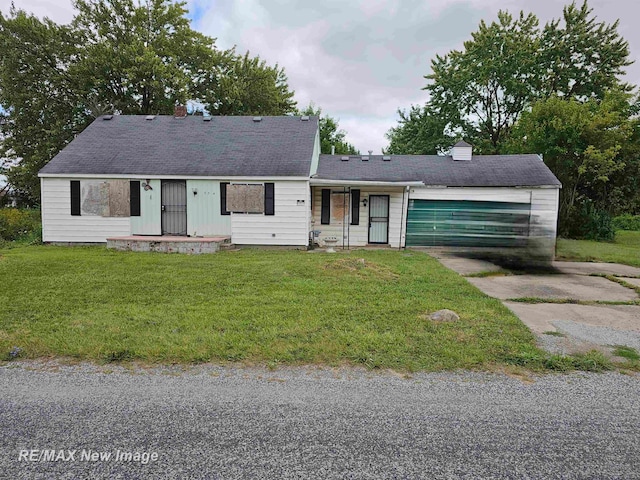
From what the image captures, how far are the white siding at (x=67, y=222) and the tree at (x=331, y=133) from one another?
Answer: 767 inches

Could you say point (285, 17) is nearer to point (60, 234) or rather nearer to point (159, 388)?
point (60, 234)

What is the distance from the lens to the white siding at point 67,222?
13.0 m

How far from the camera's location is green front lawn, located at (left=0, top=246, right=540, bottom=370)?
13.1 feet

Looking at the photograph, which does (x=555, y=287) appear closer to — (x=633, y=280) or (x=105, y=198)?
(x=633, y=280)

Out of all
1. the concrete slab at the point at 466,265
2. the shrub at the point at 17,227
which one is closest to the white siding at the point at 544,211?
the concrete slab at the point at 466,265

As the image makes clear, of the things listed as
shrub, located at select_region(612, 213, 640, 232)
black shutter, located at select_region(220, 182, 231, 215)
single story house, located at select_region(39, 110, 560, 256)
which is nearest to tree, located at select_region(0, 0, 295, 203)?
single story house, located at select_region(39, 110, 560, 256)

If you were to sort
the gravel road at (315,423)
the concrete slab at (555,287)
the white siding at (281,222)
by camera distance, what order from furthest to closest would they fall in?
the white siding at (281,222)
the concrete slab at (555,287)
the gravel road at (315,423)

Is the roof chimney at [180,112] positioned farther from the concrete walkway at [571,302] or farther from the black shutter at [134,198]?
the concrete walkway at [571,302]

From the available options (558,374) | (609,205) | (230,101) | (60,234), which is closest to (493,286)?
(558,374)

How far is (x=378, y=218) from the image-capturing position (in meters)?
14.1

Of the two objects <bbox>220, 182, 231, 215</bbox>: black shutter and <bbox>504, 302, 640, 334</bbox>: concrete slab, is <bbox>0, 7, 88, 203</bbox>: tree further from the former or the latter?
<bbox>504, 302, 640, 334</bbox>: concrete slab

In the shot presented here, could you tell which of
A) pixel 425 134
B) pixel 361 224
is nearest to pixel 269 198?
pixel 361 224

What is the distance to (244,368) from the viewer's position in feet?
12.1

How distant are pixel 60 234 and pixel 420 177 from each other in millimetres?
12350
